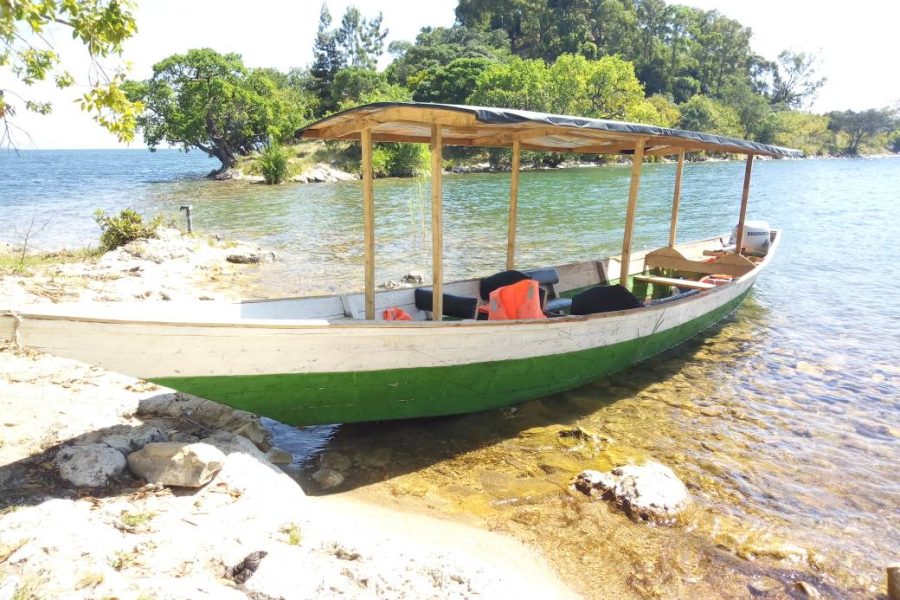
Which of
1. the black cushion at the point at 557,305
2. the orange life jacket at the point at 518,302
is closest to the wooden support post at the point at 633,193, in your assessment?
the black cushion at the point at 557,305

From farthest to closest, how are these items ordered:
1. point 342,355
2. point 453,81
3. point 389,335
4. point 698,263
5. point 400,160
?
point 453,81 < point 400,160 < point 698,263 < point 389,335 < point 342,355

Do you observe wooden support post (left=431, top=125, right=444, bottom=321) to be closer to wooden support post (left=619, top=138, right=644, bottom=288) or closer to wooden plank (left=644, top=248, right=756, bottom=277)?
wooden support post (left=619, top=138, right=644, bottom=288)

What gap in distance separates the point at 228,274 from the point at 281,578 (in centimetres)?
1088

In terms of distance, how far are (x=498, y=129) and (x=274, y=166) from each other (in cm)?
3551

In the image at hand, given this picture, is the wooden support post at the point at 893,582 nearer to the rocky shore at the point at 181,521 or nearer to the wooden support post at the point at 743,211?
the rocky shore at the point at 181,521

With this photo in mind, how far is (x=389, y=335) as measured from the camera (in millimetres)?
4934

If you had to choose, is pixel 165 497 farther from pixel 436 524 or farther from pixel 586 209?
pixel 586 209

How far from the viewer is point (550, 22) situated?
9356 cm

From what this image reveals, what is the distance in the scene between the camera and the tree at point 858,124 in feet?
316

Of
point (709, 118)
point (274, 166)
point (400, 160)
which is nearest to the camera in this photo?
point (274, 166)

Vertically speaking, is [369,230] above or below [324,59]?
below

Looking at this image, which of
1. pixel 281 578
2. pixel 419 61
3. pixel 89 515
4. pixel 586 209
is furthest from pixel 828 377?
pixel 419 61

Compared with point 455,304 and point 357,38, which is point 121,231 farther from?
point 357,38

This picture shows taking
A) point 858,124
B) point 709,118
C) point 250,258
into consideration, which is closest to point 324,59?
point 709,118
